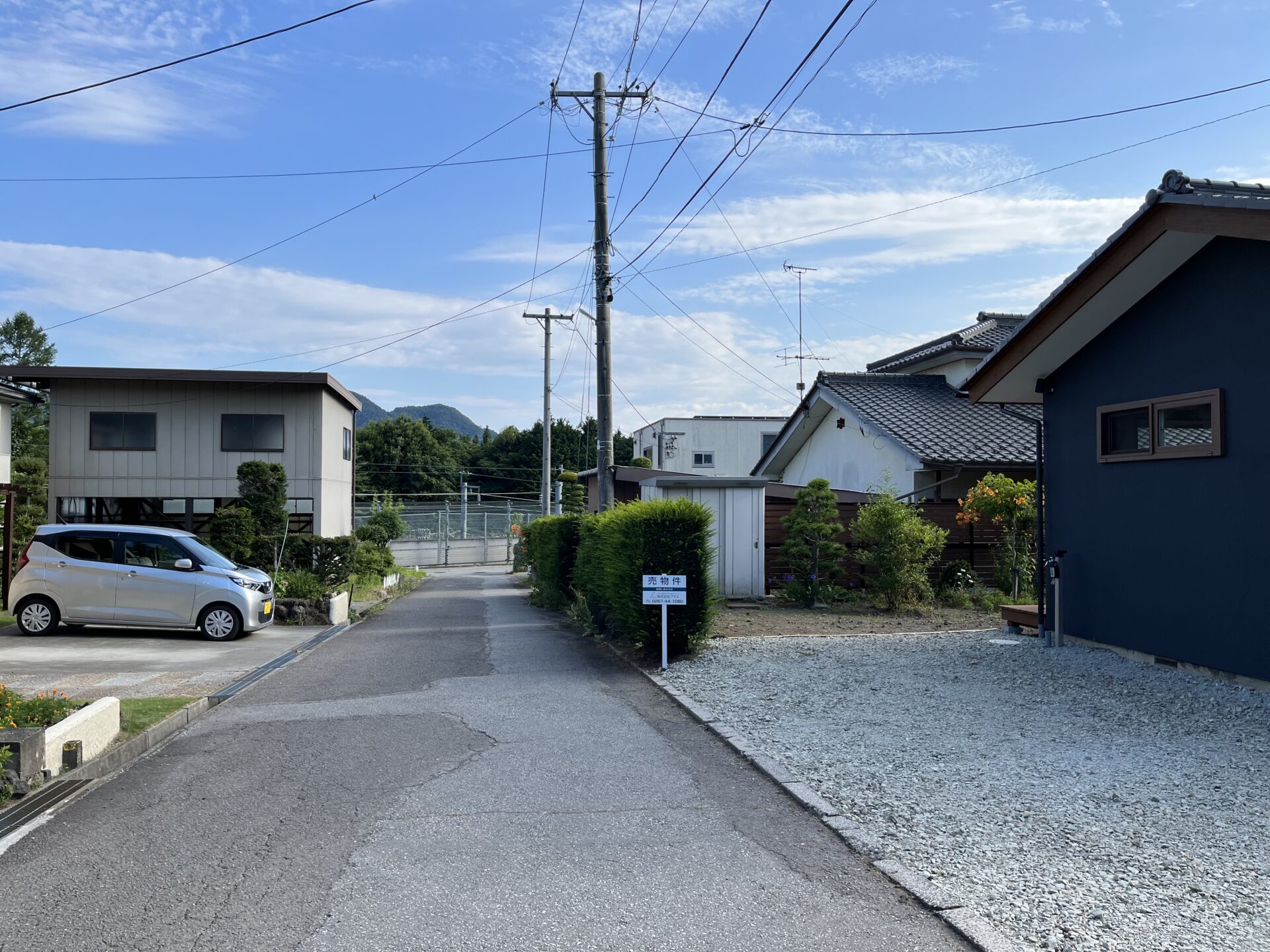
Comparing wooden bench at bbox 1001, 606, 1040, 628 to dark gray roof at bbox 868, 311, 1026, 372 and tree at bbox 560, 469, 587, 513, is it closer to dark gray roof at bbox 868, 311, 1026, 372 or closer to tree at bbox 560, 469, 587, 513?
dark gray roof at bbox 868, 311, 1026, 372

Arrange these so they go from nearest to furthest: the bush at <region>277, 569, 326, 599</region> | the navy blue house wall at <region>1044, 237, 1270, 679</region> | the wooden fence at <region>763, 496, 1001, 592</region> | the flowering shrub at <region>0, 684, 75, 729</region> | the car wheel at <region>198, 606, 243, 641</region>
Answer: the flowering shrub at <region>0, 684, 75, 729</region> → the navy blue house wall at <region>1044, 237, 1270, 679</region> → the car wheel at <region>198, 606, 243, 641</region> → the bush at <region>277, 569, 326, 599</region> → the wooden fence at <region>763, 496, 1001, 592</region>

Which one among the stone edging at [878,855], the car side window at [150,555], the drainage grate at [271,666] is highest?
the car side window at [150,555]

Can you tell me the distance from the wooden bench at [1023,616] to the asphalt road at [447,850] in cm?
572

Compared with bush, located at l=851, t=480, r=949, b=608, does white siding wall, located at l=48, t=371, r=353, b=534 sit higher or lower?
higher

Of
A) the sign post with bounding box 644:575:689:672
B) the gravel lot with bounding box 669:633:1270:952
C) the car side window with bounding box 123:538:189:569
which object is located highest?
the car side window with bounding box 123:538:189:569

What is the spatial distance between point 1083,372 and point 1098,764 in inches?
230

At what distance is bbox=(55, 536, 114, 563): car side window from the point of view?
14.4m

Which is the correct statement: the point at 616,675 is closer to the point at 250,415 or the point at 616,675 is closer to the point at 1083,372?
the point at 1083,372

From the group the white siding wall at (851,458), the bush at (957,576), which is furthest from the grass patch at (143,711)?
the white siding wall at (851,458)

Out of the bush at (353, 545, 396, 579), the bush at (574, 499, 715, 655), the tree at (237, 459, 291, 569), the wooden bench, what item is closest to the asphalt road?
the bush at (574, 499, 715, 655)

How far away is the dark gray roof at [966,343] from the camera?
24.3 m

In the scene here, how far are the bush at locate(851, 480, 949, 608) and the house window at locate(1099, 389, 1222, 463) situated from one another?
18.5 feet

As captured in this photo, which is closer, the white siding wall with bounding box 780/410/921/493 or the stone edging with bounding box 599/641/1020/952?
the stone edging with bounding box 599/641/1020/952

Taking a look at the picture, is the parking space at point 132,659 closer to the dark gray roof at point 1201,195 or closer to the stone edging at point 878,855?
the stone edging at point 878,855
